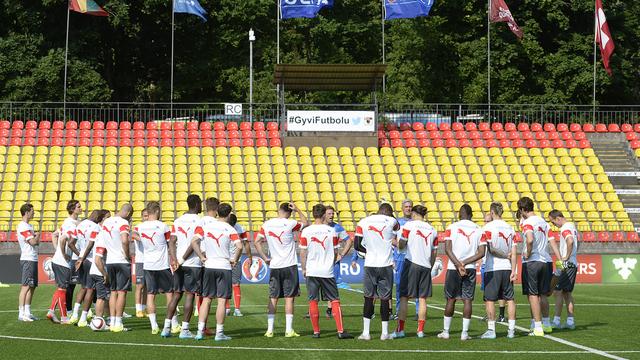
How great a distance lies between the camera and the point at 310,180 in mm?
41156

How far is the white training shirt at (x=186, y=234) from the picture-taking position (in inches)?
678

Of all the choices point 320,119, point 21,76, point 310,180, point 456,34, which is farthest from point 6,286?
point 456,34

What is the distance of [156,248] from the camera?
59.2 feet

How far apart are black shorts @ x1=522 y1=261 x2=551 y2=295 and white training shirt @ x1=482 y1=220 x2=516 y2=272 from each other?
0.69 meters

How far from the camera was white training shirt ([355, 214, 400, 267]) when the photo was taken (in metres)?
17.1

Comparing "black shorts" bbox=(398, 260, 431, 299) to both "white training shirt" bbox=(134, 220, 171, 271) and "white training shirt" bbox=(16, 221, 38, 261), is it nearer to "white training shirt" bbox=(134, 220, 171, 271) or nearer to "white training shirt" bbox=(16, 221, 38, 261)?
"white training shirt" bbox=(134, 220, 171, 271)

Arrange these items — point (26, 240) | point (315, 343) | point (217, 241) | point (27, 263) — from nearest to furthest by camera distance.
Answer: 1. point (315, 343)
2. point (217, 241)
3. point (26, 240)
4. point (27, 263)

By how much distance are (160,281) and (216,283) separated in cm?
160

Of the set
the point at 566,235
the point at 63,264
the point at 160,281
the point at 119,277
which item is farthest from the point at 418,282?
the point at 63,264

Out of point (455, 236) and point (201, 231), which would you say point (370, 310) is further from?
point (201, 231)

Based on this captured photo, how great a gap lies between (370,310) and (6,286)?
18.8 metres

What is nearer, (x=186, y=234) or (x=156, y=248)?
(x=186, y=234)

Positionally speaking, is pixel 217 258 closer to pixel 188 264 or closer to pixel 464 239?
pixel 188 264

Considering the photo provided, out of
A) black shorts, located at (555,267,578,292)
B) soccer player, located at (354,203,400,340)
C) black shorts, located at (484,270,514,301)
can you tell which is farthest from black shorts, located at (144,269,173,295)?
black shorts, located at (555,267,578,292)
